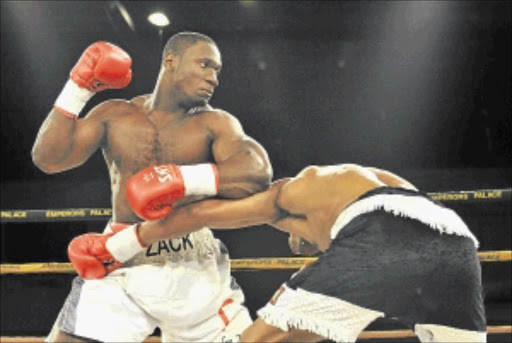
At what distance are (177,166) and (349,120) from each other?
2.41 feet

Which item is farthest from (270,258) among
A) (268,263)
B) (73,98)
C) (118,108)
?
(73,98)

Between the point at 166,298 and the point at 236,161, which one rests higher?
the point at 236,161

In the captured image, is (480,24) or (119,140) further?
(480,24)

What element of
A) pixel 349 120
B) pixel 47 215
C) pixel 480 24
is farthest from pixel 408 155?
pixel 47 215

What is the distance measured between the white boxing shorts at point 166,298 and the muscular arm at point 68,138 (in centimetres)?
26

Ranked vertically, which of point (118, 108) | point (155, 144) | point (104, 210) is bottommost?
point (104, 210)

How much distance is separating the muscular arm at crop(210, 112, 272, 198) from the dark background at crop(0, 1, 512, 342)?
29 centimetres

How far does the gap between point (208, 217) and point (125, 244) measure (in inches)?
8.9

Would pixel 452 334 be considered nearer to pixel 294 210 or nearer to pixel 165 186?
pixel 294 210

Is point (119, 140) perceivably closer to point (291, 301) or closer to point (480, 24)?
point (291, 301)

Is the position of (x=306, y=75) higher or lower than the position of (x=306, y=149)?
higher

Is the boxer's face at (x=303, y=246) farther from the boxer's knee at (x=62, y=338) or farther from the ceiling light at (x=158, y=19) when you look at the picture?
the ceiling light at (x=158, y=19)

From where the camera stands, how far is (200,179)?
152 centimetres

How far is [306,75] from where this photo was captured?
2.04 metres
